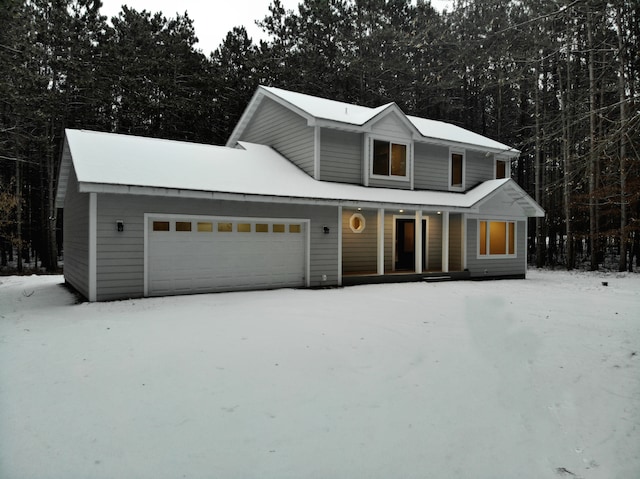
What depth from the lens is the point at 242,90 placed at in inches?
967

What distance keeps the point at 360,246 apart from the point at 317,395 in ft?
35.9

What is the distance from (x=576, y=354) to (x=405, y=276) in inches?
325

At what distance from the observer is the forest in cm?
1764

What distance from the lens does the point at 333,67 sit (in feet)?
83.5

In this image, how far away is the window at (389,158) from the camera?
579 inches

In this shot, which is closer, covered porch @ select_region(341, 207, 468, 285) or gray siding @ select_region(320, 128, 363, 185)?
gray siding @ select_region(320, 128, 363, 185)

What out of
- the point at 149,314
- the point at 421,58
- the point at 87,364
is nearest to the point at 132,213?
the point at 149,314

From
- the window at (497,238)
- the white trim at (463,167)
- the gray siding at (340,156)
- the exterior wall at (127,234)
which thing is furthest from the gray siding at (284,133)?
the window at (497,238)

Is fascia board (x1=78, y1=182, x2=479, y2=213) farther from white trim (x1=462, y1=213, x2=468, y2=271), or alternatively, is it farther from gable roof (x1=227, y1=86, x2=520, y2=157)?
gable roof (x1=227, y1=86, x2=520, y2=157)

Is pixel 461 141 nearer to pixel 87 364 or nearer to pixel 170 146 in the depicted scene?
pixel 170 146

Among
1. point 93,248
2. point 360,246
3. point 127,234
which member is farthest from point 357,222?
point 93,248

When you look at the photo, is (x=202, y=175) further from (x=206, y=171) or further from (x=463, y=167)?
(x=463, y=167)

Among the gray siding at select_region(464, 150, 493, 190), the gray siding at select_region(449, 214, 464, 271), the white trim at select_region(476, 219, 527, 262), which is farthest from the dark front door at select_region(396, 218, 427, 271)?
the gray siding at select_region(464, 150, 493, 190)

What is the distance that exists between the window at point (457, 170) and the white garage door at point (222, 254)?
7.90m
